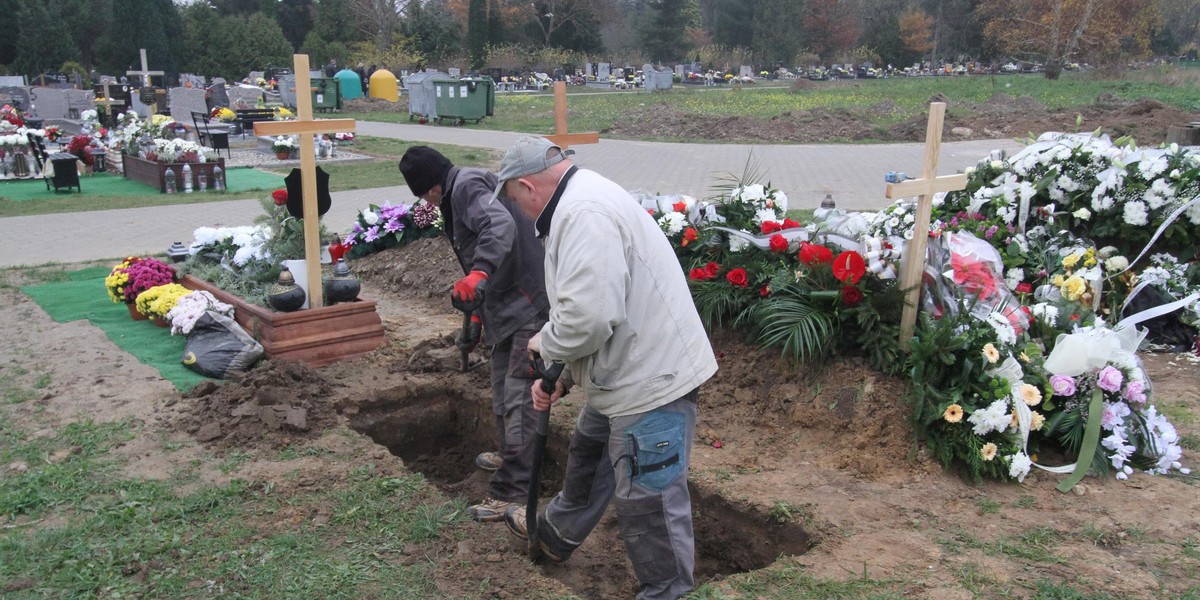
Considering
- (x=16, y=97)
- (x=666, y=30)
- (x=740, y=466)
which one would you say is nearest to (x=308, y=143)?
(x=740, y=466)

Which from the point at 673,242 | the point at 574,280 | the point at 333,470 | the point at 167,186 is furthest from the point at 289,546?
the point at 167,186

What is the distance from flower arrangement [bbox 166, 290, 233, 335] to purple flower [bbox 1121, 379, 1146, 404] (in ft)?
18.0

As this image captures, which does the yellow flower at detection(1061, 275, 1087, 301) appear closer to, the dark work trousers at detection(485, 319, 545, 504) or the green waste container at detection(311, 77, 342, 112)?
the dark work trousers at detection(485, 319, 545, 504)

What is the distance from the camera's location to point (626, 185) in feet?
44.8

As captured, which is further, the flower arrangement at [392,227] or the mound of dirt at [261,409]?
the flower arrangement at [392,227]

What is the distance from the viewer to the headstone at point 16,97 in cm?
2731

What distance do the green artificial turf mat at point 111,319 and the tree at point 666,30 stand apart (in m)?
58.2

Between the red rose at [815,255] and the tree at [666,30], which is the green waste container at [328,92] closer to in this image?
the red rose at [815,255]

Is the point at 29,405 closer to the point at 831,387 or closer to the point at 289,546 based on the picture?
the point at 289,546

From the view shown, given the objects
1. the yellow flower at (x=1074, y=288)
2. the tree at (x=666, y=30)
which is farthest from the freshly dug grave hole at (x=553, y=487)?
the tree at (x=666, y=30)

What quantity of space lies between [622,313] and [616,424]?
47 centimetres

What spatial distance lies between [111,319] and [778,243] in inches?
205

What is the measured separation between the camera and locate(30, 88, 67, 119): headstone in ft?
86.3

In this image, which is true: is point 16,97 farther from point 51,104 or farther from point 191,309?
point 191,309
